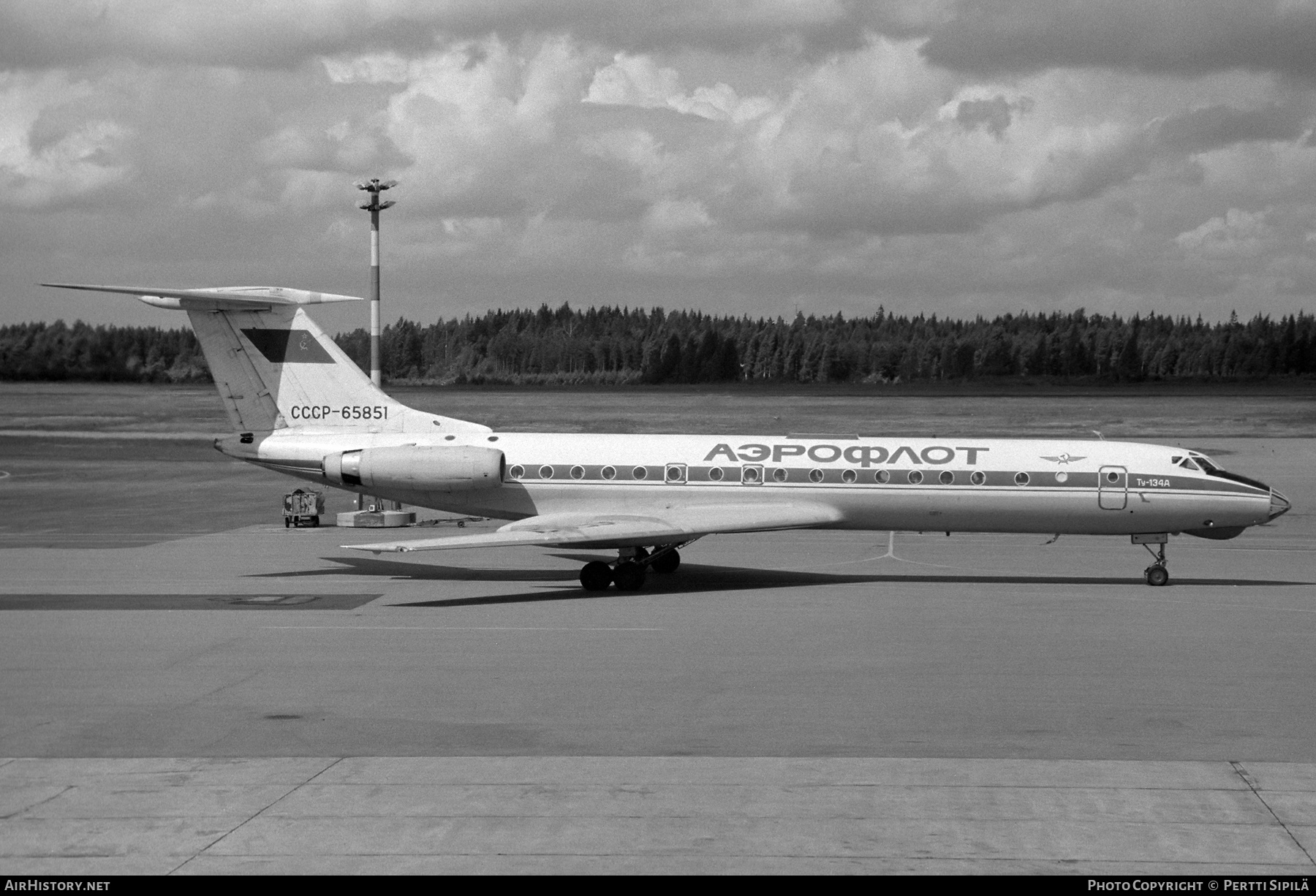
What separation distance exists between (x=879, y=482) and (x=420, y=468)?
887 centimetres

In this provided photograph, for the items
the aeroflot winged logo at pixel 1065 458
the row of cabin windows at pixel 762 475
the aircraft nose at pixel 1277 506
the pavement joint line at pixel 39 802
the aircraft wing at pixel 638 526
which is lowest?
the pavement joint line at pixel 39 802

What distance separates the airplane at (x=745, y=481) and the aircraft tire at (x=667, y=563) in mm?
35

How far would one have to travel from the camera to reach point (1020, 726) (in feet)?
47.0

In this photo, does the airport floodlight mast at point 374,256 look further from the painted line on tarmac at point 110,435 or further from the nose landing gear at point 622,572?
the painted line on tarmac at point 110,435

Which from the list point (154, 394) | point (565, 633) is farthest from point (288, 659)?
point (154, 394)

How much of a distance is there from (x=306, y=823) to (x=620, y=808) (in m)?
2.55

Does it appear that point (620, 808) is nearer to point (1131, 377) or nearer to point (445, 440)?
point (445, 440)

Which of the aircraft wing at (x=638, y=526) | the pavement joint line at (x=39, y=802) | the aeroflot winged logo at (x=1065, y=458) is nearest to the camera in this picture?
the pavement joint line at (x=39, y=802)

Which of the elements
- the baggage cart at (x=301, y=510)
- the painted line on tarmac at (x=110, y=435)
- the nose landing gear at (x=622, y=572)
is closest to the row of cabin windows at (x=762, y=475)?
the nose landing gear at (x=622, y=572)

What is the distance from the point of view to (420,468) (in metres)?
26.2

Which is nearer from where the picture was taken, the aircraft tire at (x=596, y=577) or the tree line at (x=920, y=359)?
the aircraft tire at (x=596, y=577)

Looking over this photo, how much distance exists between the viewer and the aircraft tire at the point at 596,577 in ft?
81.9

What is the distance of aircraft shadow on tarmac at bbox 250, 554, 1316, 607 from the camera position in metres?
25.2

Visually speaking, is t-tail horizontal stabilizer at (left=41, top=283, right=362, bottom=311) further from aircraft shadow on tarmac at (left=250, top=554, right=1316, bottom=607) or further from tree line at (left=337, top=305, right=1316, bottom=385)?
tree line at (left=337, top=305, right=1316, bottom=385)
